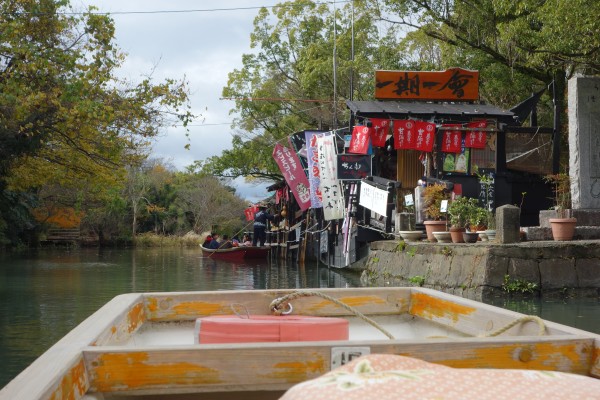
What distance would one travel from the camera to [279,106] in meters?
34.4

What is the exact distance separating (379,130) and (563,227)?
23.8ft

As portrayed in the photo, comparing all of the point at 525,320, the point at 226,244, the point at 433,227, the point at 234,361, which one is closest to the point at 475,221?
the point at 433,227

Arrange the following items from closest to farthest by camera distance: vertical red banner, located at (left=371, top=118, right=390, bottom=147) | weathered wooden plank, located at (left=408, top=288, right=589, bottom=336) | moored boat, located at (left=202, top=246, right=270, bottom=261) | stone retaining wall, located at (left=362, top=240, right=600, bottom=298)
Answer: weathered wooden plank, located at (left=408, top=288, right=589, bottom=336), stone retaining wall, located at (left=362, top=240, right=600, bottom=298), vertical red banner, located at (left=371, top=118, right=390, bottom=147), moored boat, located at (left=202, top=246, right=270, bottom=261)

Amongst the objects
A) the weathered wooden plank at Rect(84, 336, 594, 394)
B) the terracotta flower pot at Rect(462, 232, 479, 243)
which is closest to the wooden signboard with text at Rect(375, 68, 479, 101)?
the terracotta flower pot at Rect(462, 232, 479, 243)

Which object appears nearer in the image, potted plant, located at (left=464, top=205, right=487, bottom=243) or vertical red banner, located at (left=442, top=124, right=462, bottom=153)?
potted plant, located at (left=464, top=205, right=487, bottom=243)

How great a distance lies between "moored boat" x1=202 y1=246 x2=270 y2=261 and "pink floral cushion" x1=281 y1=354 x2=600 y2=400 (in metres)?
29.5

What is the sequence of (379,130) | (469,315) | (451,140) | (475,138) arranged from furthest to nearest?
1. (379,130)
2. (475,138)
3. (451,140)
4. (469,315)

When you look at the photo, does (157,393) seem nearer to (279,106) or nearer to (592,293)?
(592,293)

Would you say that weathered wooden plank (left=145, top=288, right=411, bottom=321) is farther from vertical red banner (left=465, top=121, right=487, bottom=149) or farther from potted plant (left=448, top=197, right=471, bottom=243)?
vertical red banner (left=465, top=121, right=487, bottom=149)

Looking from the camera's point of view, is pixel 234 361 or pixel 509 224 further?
pixel 509 224

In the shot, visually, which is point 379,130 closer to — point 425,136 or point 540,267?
point 425,136

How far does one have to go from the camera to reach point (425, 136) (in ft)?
58.7

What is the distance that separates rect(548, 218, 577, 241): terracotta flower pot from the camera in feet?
39.1

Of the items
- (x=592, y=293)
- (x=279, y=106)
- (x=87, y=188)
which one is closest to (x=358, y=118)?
(x=592, y=293)
